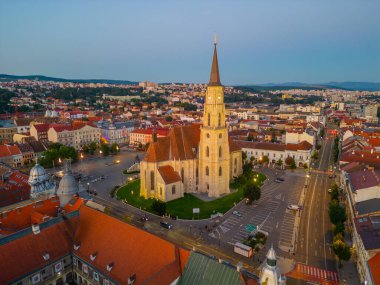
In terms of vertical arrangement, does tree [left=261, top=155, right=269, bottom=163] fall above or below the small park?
above

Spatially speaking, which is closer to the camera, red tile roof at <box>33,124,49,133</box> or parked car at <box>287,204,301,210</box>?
parked car at <box>287,204,301,210</box>

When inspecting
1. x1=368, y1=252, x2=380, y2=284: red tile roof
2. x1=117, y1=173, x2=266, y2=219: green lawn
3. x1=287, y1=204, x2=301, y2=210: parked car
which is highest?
x1=368, y1=252, x2=380, y2=284: red tile roof

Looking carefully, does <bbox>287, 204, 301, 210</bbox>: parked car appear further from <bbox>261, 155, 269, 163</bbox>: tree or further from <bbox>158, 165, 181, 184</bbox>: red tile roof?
<bbox>261, 155, 269, 163</bbox>: tree

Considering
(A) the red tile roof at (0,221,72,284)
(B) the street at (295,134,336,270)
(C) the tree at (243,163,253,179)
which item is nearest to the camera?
(A) the red tile roof at (0,221,72,284)

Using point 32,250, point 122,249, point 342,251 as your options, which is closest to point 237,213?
point 342,251

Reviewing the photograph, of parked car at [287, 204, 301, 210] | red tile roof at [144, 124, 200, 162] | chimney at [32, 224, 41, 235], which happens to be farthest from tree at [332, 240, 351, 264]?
chimney at [32, 224, 41, 235]

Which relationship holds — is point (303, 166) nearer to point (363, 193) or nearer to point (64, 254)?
point (363, 193)

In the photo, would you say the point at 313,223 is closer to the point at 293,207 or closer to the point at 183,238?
the point at 293,207
